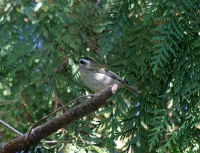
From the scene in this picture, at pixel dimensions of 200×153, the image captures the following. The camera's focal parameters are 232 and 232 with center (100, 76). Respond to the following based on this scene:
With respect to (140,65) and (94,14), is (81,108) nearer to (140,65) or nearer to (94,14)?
(140,65)

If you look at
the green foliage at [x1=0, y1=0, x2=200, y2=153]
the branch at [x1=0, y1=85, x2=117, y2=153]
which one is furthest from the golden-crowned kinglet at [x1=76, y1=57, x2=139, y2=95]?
the branch at [x1=0, y1=85, x2=117, y2=153]

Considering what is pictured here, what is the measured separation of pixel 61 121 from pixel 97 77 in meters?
1.19

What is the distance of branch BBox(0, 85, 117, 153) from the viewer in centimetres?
210

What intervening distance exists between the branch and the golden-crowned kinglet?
3.22 feet

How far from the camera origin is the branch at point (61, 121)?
6.89 ft

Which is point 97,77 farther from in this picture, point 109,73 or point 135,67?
point 135,67

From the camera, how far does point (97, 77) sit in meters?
3.36

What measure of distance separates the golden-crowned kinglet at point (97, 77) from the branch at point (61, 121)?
98cm

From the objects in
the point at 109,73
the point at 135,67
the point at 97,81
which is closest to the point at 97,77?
the point at 97,81

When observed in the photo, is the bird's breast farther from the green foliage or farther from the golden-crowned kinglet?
the green foliage

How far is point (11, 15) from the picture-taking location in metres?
3.72

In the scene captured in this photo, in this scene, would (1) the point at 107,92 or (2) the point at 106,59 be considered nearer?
(1) the point at 107,92

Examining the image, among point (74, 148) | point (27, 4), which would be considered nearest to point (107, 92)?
point (74, 148)

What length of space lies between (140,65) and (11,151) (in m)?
1.75
